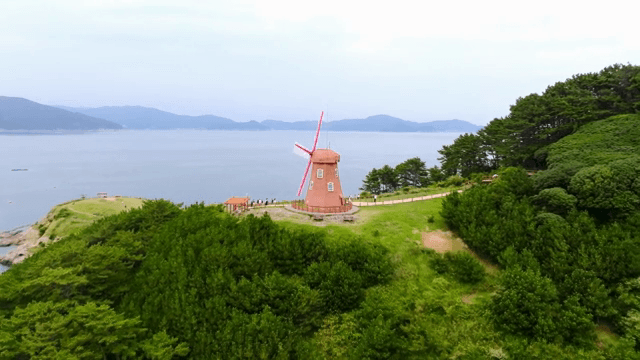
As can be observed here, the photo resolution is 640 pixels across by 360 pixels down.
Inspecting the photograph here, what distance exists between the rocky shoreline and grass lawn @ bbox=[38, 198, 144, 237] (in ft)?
4.61

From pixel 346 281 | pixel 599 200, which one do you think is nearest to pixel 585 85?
pixel 599 200

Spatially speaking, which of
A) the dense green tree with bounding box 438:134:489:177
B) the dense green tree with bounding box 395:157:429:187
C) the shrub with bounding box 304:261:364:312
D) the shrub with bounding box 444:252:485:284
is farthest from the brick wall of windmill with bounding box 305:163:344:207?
the dense green tree with bounding box 438:134:489:177

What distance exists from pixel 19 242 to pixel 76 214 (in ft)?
40.9

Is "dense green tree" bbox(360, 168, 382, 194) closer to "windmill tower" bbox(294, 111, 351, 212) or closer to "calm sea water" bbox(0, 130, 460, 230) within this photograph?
"calm sea water" bbox(0, 130, 460, 230)

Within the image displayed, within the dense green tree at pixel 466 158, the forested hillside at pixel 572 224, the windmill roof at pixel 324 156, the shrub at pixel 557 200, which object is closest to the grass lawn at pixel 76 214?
the windmill roof at pixel 324 156

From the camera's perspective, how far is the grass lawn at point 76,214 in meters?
43.0

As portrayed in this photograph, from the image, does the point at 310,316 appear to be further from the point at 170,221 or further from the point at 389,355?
the point at 170,221

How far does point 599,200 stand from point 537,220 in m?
3.70

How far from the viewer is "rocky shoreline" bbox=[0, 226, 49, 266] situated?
4291 centimetres

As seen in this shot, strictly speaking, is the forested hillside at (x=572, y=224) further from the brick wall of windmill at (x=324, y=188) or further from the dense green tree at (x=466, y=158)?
the dense green tree at (x=466, y=158)

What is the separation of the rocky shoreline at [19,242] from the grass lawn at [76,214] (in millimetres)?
1406

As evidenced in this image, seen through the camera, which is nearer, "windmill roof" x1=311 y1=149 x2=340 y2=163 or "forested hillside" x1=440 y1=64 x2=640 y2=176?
"windmill roof" x1=311 y1=149 x2=340 y2=163

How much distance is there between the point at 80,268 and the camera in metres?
→ 17.4

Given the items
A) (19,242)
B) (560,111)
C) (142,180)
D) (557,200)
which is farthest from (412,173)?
(142,180)
